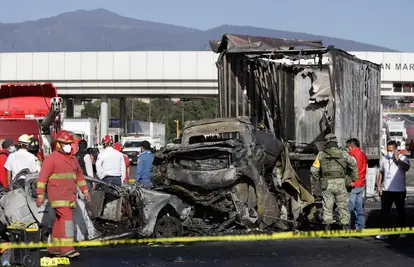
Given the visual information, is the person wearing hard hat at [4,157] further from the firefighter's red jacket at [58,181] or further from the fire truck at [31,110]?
the fire truck at [31,110]

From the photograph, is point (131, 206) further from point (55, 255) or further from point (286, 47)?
point (286, 47)

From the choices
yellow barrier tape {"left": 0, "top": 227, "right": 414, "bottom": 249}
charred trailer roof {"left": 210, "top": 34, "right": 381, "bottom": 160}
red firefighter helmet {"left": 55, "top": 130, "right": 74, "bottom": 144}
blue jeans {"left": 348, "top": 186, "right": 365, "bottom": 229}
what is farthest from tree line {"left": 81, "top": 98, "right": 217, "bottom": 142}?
red firefighter helmet {"left": 55, "top": 130, "right": 74, "bottom": 144}

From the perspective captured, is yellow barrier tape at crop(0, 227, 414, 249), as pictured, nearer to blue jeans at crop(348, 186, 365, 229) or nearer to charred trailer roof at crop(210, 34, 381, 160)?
blue jeans at crop(348, 186, 365, 229)

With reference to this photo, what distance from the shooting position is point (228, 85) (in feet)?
50.8

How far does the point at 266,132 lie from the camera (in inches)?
505

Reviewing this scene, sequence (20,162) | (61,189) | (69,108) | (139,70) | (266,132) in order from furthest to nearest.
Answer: (69,108) < (139,70) < (20,162) < (266,132) < (61,189)

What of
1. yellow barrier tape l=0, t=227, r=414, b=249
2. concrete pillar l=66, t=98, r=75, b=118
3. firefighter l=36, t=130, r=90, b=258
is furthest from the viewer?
concrete pillar l=66, t=98, r=75, b=118

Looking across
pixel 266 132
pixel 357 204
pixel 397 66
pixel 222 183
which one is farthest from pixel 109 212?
pixel 397 66

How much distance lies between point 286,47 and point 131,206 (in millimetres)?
5770

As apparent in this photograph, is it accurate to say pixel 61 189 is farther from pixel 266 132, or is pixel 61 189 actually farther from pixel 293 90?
pixel 293 90

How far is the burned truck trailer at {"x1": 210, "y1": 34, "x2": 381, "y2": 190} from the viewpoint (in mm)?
15094

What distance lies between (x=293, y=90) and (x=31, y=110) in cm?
1010

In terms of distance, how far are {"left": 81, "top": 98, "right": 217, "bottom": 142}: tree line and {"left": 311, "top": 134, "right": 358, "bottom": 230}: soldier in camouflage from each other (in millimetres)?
63028

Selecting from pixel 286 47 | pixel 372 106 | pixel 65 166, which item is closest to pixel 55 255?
pixel 65 166
